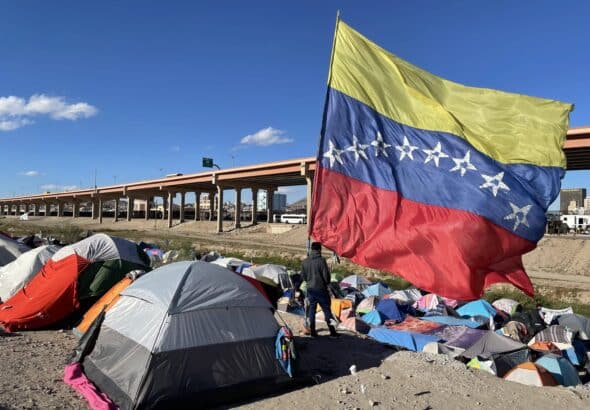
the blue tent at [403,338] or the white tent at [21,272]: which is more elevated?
the white tent at [21,272]

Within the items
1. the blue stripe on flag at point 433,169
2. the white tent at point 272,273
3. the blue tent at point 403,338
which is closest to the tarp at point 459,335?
the blue tent at point 403,338

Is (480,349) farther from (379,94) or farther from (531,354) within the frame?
(379,94)

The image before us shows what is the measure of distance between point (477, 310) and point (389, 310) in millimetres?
3030

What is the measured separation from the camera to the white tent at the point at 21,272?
39.6ft

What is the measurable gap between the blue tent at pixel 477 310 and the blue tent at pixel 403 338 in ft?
12.8

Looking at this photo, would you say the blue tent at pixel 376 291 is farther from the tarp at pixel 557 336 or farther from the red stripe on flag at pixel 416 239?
the red stripe on flag at pixel 416 239

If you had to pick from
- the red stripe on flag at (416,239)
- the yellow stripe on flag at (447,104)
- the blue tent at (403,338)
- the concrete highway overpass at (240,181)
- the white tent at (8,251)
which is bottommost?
the blue tent at (403,338)

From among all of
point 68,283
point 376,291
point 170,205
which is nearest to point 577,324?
point 376,291

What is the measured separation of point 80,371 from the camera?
708 cm

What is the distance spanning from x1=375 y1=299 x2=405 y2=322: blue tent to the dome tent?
6345 millimetres

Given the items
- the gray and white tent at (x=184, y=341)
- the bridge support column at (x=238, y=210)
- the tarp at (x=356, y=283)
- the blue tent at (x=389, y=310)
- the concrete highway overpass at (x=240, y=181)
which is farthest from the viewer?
the bridge support column at (x=238, y=210)

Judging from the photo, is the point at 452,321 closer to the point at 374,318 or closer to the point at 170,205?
the point at 374,318

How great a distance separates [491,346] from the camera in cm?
877

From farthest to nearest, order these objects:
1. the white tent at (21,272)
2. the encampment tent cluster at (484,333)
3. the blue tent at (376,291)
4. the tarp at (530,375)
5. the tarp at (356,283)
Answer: the tarp at (356,283) < the blue tent at (376,291) < the white tent at (21,272) < the encampment tent cluster at (484,333) < the tarp at (530,375)
